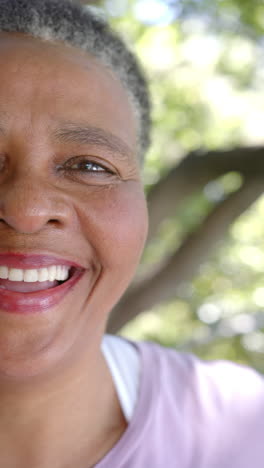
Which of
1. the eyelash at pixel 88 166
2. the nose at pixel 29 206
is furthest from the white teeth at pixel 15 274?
the eyelash at pixel 88 166

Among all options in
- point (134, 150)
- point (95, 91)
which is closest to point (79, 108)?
point (95, 91)

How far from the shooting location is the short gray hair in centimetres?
177

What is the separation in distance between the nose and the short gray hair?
0.53 m

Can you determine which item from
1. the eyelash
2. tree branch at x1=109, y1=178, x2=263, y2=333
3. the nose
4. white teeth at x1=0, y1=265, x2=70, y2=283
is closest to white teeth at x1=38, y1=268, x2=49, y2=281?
white teeth at x1=0, y1=265, x2=70, y2=283

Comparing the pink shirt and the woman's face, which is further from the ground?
the woman's face

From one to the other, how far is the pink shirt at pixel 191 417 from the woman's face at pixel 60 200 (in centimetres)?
36

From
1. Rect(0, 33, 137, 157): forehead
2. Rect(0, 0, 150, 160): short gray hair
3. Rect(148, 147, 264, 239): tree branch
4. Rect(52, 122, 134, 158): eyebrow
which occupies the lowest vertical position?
Rect(52, 122, 134, 158): eyebrow

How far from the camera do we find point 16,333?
5.03ft

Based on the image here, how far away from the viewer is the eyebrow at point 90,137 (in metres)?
1.60

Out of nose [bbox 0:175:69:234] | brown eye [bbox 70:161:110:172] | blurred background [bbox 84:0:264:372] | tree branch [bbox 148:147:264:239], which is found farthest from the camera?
blurred background [bbox 84:0:264:372]

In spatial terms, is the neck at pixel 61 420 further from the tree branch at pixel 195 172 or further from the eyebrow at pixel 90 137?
the tree branch at pixel 195 172

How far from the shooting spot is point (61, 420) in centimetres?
182

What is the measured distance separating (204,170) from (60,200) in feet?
6.15

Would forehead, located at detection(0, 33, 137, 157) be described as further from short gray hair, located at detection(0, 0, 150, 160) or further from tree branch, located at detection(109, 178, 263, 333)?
tree branch, located at detection(109, 178, 263, 333)
